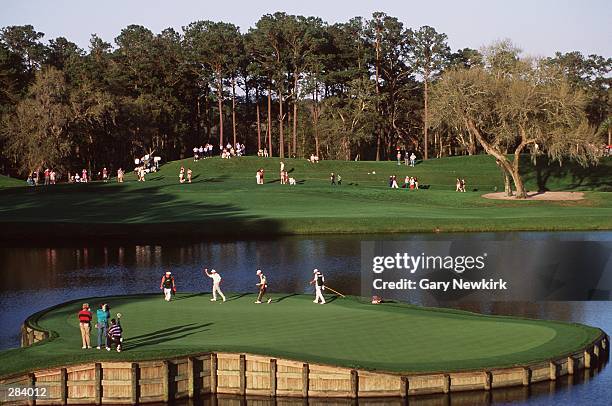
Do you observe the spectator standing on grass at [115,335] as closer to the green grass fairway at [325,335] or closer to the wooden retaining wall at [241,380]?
the green grass fairway at [325,335]

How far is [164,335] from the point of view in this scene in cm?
4219

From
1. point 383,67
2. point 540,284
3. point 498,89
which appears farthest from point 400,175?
point 540,284

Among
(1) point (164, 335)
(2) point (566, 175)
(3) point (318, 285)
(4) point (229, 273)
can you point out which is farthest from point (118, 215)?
(2) point (566, 175)

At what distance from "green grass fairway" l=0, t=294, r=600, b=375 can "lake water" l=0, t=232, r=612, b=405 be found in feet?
6.30

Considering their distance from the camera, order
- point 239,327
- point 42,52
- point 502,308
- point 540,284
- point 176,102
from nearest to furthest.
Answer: point 239,327
point 502,308
point 540,284
point 176,102
point 42,52

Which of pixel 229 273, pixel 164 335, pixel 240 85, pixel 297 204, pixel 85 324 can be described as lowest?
pixel 229 273

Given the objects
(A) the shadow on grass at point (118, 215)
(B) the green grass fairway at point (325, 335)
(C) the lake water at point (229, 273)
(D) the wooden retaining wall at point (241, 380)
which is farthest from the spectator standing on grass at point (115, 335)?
(A) the shadow on grass at point (118, 215)

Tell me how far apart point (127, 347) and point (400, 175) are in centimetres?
9462

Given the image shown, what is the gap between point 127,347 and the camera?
1554 inches

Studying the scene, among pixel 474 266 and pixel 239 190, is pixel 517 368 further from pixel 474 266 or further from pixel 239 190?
pixel 239 190

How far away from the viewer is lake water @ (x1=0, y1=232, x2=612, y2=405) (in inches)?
1469

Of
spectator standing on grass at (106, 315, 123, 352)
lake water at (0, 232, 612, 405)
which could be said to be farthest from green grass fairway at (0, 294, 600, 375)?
lake water at (0, 232, 612, 405)

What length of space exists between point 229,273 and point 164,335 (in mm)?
23910

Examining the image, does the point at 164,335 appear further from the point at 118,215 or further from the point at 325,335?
the point at 118,215
